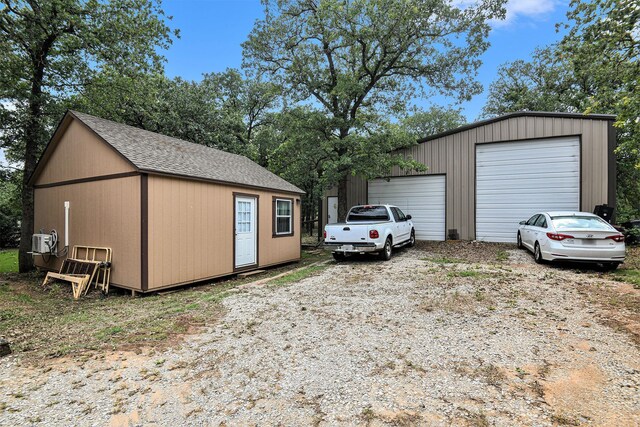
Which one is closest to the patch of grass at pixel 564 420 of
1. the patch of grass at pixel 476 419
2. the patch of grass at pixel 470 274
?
the patch of grass at pixel 476 419

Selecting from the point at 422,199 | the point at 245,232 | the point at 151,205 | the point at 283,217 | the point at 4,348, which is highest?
the point at 422,199

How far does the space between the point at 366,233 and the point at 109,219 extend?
6.49 m

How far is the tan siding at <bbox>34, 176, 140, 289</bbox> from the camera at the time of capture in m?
6.94

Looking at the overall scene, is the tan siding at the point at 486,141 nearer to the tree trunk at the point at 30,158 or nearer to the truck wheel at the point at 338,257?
the truck wheel at the point at 338,257

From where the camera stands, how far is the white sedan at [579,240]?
7535 millimetres

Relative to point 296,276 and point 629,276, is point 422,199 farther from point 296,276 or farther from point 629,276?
point 296,276

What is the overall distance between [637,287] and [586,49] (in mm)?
5037

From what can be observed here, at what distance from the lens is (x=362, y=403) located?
8.73ft

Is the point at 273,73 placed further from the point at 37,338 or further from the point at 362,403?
the point at 362,403

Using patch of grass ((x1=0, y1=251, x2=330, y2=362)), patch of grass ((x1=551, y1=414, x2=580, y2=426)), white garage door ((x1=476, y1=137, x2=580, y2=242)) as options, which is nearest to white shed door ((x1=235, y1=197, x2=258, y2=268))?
patch of grass ((x1=0, y1=251, x2=330, y2=362))

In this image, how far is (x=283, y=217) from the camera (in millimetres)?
11258

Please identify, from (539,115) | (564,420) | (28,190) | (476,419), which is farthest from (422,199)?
(28,190)

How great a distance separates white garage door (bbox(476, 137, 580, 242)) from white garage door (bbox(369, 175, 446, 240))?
4.91 ft

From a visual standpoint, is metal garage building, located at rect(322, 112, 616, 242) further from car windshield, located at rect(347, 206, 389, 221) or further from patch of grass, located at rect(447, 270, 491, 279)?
patch of grass, located at rect(447, 270, 491, 279)
